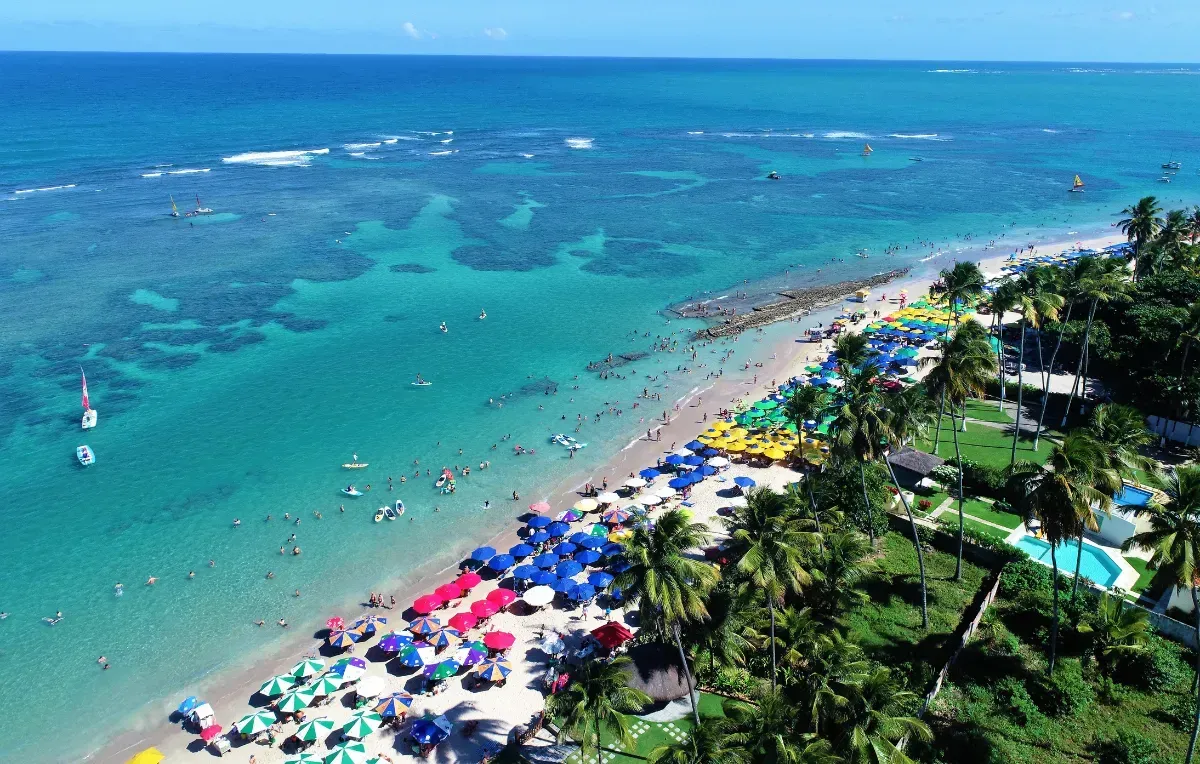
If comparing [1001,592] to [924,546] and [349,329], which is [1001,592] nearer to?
[924,546]

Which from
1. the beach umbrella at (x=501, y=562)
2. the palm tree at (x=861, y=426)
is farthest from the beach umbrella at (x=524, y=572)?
the palm tree at (x=861, y=426)

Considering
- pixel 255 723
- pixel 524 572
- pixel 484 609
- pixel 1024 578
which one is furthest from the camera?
pixel 524 572

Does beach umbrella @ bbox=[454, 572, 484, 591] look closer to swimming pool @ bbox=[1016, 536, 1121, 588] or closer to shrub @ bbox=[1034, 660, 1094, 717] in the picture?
shrub @ bbox=[1034, 660, 1094, 717]

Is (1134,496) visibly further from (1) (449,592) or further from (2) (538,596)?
(1) (449,592)

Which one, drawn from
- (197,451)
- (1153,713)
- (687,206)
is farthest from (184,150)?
(1153,713)

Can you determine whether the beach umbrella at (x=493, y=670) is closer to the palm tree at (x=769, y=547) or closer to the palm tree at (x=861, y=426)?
the palm tree at (x=769, y=547)

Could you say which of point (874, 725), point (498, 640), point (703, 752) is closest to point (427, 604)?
point (498, 640)
